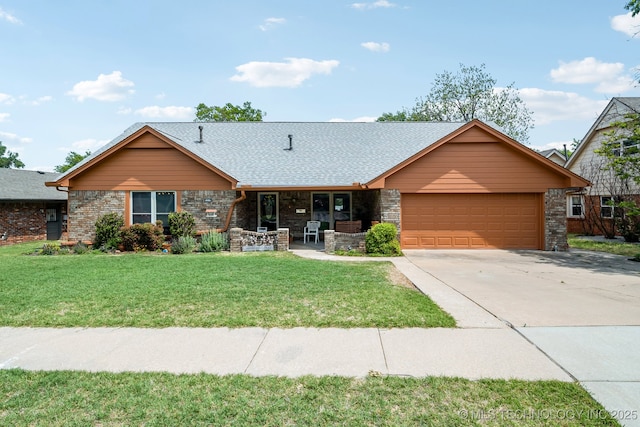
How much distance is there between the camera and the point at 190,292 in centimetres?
679

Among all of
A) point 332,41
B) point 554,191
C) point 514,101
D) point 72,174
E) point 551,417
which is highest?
point 514,101

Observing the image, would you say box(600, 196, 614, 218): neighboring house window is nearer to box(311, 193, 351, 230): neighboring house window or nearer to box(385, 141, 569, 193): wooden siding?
box(385, 141, 569, 193): wooden siding

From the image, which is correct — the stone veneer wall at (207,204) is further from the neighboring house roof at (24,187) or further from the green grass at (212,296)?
the neighboring house roof at (24,187)

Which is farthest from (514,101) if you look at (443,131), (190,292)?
(190,292)

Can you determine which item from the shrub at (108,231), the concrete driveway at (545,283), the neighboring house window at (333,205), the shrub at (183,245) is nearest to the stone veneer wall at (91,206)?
the shrub at (108,231)

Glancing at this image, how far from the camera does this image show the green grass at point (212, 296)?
17.0 feet

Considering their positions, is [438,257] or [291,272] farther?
[438,257]

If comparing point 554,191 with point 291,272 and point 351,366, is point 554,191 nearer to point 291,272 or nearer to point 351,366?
point 291,272

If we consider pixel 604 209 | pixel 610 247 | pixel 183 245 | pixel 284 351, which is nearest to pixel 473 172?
pixel 610 247

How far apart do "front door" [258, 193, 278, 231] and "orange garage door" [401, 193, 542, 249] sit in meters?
6.33

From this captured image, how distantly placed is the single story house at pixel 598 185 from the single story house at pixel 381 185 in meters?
7.24

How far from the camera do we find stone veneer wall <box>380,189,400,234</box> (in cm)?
1366

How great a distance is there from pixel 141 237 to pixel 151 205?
166 cm

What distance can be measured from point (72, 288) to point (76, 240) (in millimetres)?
8749
